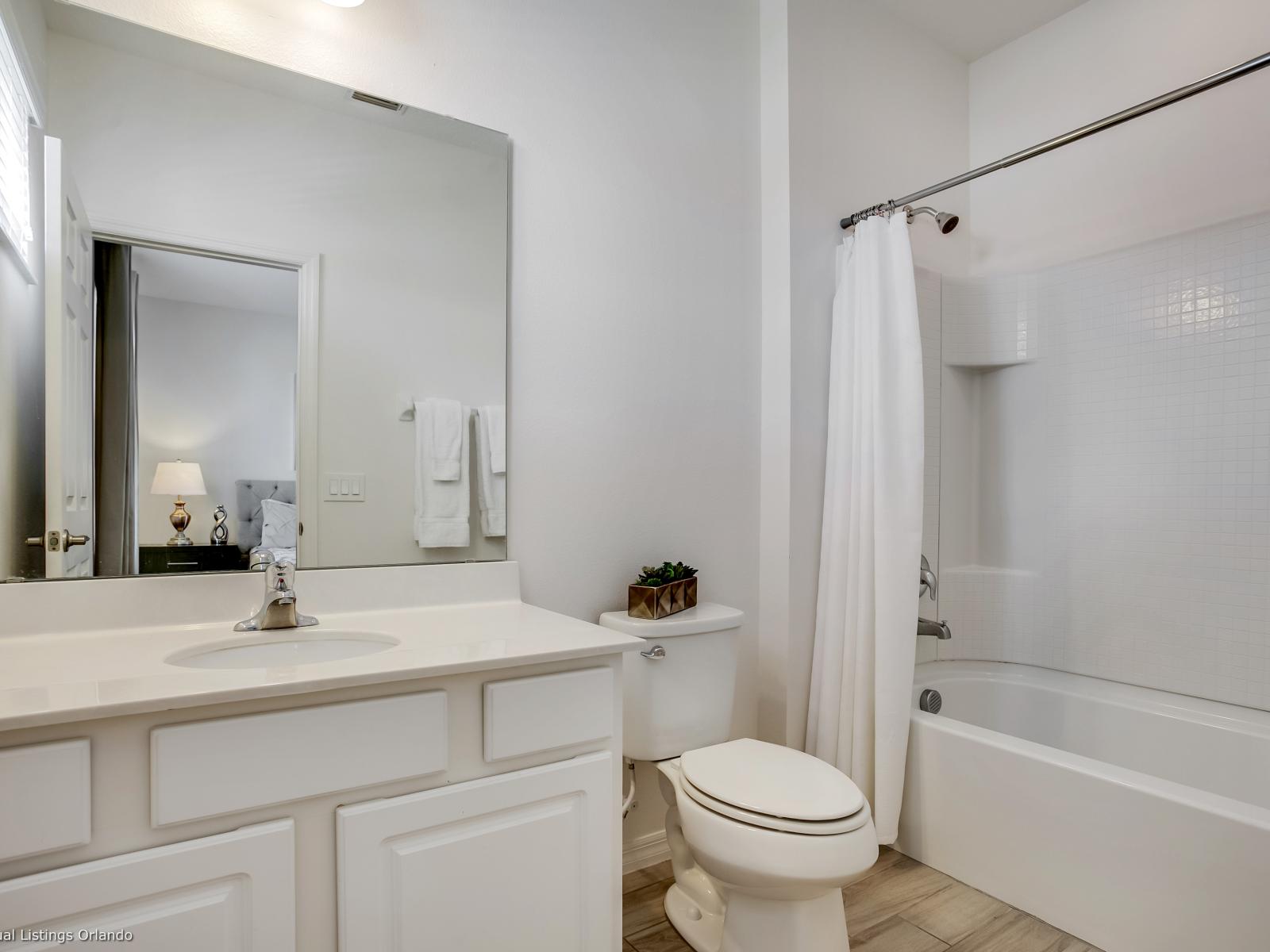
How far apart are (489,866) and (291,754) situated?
1.16 feet

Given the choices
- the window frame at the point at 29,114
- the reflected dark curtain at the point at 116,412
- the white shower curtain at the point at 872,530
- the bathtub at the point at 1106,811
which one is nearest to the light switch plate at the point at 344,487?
the reflected dark curtain at the point at 116,412

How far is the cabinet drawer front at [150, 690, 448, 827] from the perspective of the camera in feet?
2.94

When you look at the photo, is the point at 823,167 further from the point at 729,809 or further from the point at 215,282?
the point at 729,809

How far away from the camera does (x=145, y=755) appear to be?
2.92 feet

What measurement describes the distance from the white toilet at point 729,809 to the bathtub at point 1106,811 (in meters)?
0.56

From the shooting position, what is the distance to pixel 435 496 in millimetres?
1617

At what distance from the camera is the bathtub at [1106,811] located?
1.45 m

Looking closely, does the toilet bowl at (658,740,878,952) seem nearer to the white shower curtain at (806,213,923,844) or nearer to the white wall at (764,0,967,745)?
the white shower curtain at (806,213,923,844)

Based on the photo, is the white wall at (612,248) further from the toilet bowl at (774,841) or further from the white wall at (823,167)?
the toilet bowl at (774,841)

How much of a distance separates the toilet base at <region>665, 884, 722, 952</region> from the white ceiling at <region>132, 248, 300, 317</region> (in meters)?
1.58

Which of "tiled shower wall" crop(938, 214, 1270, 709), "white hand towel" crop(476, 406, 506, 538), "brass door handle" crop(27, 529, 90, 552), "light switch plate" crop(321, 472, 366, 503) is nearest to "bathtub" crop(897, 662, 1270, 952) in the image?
"tiled shower wall" crop(938, 214, 1270, 709)

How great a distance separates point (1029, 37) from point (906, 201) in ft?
3.83

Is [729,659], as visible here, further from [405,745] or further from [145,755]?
[145,755]

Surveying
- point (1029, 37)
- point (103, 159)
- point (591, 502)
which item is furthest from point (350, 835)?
point (1029, 37)
